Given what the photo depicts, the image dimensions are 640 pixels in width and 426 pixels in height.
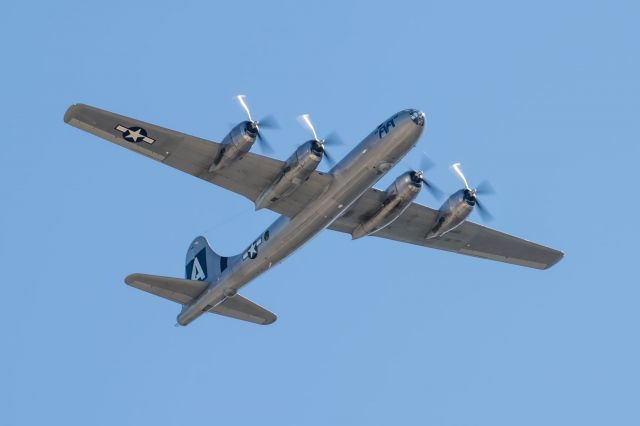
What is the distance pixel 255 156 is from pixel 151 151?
13.9 ft

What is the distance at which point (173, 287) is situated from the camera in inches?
2009

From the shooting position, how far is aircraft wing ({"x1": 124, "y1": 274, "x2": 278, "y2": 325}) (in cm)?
5016

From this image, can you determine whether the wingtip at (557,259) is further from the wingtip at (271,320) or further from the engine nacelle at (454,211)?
the wingtip at (271,320)

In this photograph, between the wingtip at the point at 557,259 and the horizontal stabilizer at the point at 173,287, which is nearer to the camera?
the horizontal stabilizer at the point at 173,287

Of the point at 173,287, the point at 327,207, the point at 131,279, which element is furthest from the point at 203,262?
the point at 327,207

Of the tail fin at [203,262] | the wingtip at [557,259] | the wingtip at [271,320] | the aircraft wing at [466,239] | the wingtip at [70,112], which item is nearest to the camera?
the wingtip at [70,112]

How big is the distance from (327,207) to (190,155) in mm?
5961

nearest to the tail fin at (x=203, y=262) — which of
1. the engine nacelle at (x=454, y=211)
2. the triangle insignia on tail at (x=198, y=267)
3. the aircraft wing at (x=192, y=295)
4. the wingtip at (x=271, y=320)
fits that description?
the triangle insignia on tail at (x=198, y=267)

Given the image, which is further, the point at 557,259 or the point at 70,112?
the point at 557,259

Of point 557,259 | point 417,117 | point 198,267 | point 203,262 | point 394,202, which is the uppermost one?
point 417,117

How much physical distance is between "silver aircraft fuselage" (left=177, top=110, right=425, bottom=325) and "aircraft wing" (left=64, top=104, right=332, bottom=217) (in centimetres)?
57

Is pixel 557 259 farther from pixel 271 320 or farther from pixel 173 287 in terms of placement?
pixel 173 287

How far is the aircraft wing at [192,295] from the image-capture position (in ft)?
165

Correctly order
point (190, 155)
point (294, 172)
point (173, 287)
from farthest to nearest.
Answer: point (173, 287) → point (190, 155) → point (294, 172)
